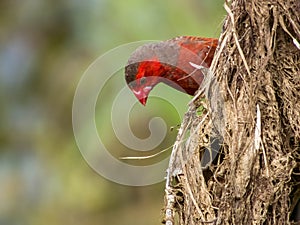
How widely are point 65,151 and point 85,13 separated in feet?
2.68

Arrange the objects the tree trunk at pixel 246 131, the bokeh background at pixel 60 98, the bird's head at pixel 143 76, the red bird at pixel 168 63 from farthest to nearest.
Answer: the bokeh background at pixel 60 98
the bird's head at pixel 143 76
the red bird at pixel 168 63
the tree trunk at pixel 246 131

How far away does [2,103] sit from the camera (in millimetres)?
5352

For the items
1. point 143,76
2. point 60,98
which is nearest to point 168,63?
point 143,76

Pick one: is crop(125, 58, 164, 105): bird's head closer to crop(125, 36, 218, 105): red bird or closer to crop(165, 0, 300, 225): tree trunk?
crop(125, 36, 218, 105): red bird

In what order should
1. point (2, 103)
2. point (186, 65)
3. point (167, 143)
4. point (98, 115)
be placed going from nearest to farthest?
1. point (186, 65)
2. point (167, 143)
3. point (98, 115)
4. point (2, 103)

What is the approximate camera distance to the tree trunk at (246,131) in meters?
3.01

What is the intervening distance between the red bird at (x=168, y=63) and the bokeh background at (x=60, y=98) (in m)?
0.57

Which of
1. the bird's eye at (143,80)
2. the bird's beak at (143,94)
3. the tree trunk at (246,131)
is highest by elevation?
the bird's eye at (143,80)

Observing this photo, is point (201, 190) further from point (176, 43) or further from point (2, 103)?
point (2, 103)

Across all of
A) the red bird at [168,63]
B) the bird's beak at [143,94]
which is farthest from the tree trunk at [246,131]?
the bird's beak at [143,94]

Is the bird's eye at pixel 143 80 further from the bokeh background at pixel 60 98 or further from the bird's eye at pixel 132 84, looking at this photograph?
the bokeh background at pixel 60 98

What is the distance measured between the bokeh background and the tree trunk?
1309 millimetres

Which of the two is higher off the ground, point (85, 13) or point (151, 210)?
point (85, 13)

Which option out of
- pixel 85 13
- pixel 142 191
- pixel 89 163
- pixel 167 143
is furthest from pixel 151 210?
pixel 85 13
